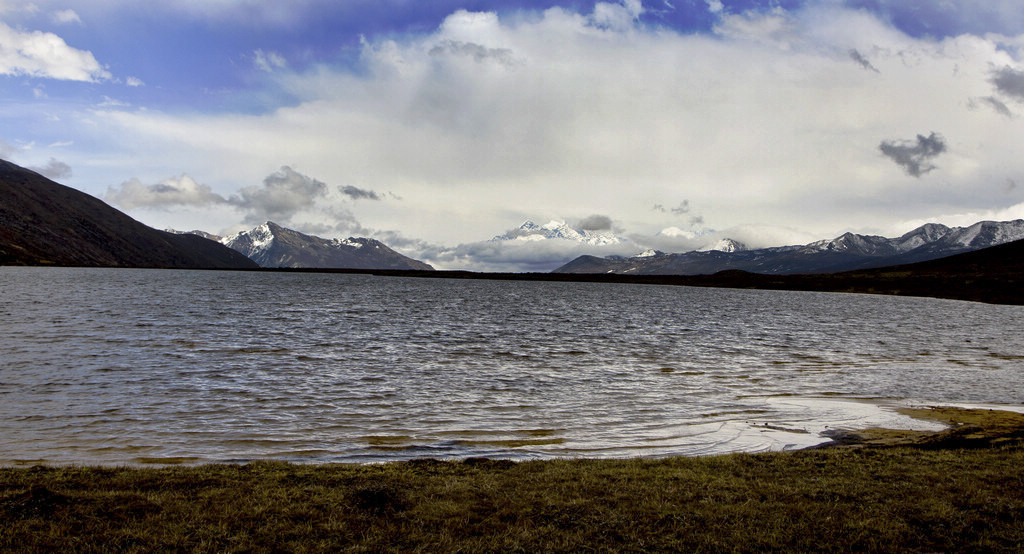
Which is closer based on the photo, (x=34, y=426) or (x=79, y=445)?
(x=79, y=445)

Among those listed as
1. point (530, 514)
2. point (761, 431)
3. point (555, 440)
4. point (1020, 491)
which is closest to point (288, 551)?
point (530, 514)

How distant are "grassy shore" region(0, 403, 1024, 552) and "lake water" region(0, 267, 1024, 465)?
355cm

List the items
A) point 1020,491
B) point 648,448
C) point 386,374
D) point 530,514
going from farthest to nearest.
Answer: point 386,374 < point 648,448 < point 1020,491 < point 530,514

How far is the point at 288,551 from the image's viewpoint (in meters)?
9.45

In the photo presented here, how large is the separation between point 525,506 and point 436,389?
1754 cm

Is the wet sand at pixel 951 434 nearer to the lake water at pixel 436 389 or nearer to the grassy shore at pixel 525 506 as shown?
the lake water at pixel 436 389

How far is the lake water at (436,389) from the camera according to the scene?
1878 centimetres

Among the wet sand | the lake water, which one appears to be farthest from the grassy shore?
the lake water

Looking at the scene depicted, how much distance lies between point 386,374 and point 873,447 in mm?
23957

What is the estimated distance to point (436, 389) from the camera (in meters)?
28.7

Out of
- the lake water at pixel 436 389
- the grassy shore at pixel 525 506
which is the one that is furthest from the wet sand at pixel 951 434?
the grassy shore at pixel 525 506

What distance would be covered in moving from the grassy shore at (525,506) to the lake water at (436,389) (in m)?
3.55

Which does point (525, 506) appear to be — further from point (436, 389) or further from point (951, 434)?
point (436, 389)

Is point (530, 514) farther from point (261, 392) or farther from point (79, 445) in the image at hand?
point (261, 392)
